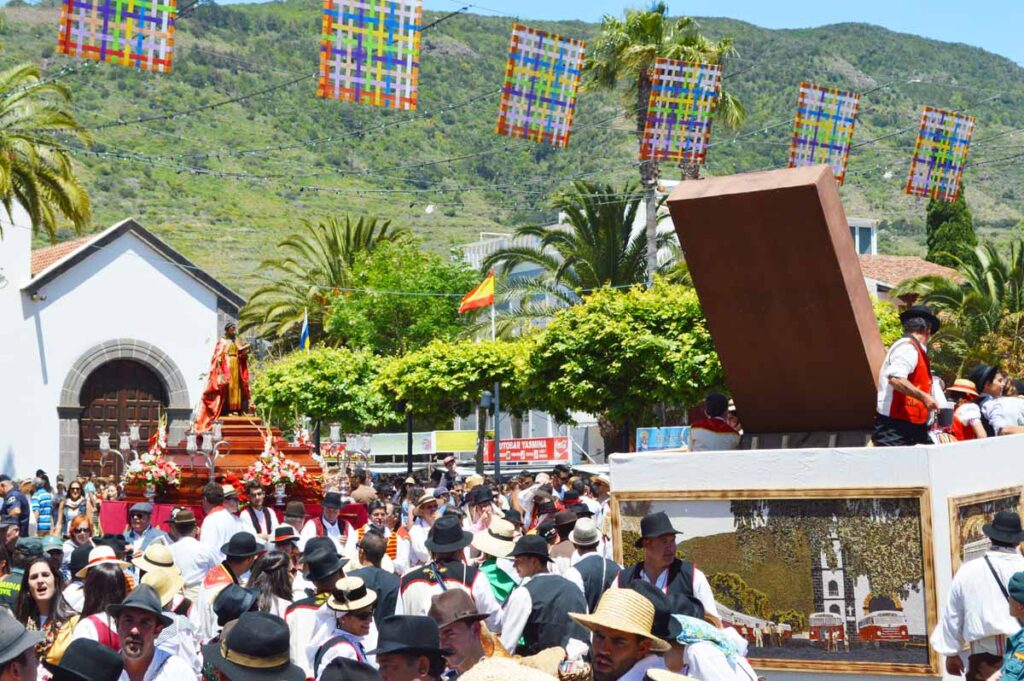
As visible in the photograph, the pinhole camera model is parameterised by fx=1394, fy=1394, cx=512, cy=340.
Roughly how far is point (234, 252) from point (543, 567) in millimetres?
83747

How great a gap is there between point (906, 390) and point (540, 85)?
1077 centimetres

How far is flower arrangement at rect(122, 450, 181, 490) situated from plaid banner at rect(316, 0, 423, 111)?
18.7 ft

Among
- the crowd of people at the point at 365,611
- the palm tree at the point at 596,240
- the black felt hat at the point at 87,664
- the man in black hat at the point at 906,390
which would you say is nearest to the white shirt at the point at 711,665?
the crowd of people at the point at 365,611

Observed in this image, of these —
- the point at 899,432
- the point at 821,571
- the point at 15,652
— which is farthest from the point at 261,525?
the point at 15,652

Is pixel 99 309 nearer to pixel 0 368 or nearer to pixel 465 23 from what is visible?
pixel 0 368

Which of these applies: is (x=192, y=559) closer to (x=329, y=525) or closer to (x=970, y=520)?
(x=329, y=525)

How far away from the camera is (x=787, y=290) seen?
934 centimetres

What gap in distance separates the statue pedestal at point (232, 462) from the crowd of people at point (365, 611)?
631cm

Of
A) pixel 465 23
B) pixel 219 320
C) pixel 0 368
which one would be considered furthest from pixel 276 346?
pixel 465 23

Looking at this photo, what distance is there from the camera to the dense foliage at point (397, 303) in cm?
5009

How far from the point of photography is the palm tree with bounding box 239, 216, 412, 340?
5138 cm

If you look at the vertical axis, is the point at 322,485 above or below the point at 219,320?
below

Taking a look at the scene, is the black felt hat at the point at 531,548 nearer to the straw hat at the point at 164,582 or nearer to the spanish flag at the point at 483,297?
the straw hat at the point at 164,582

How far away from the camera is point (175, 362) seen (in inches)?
1473
